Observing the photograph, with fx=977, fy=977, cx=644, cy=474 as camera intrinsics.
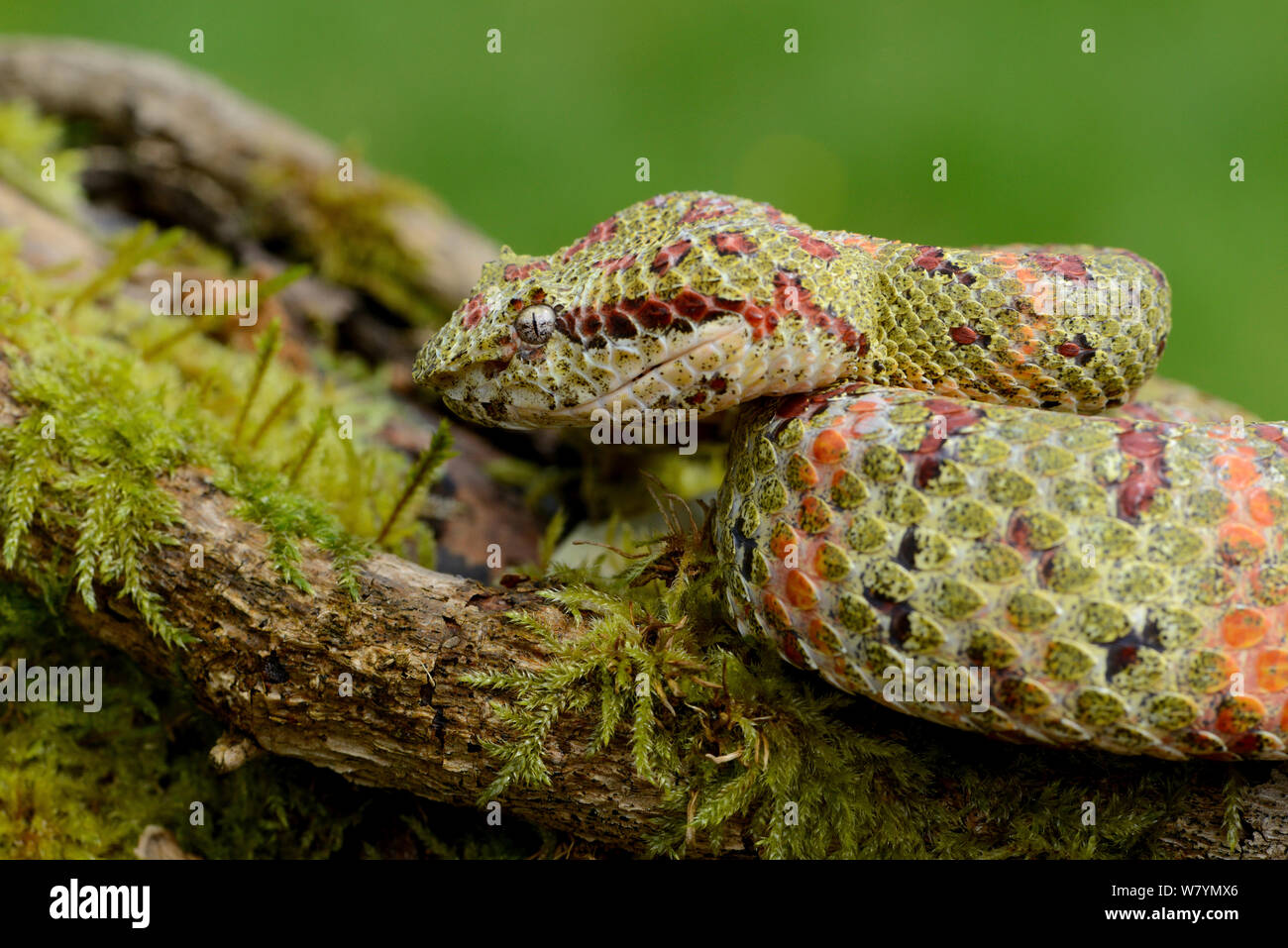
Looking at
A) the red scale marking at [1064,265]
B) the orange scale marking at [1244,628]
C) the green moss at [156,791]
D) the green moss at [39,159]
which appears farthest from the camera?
the green moss at [39,159]

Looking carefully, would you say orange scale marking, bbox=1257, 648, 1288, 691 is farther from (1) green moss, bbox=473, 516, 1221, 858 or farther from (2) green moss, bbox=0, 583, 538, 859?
(2) green moss, bbox=0, 583, 538, 859

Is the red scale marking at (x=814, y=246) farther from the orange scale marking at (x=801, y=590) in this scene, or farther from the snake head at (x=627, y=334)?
the orange scale marking at (x=801, y=590)

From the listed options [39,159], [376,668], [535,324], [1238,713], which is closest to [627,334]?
[535,324]

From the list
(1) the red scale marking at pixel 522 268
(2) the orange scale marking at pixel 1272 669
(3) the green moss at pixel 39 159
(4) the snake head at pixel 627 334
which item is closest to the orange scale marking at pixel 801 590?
(4) the snake head at pixel 627 334

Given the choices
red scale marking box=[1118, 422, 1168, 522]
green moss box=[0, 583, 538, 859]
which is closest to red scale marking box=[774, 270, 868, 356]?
red scale marking box=[1118, 422, 1168, 522]

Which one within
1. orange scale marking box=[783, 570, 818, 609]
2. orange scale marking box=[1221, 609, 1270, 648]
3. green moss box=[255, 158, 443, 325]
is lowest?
orange scale marking box=[1221, 609, 1270, 648]

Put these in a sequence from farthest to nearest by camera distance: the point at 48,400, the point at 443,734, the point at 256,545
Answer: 1. the point at 48,400
2. the point at 256,545
3. the point at 443,734

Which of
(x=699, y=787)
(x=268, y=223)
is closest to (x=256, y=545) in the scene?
(x=699, y=787)
